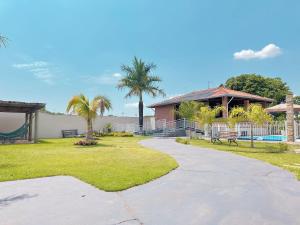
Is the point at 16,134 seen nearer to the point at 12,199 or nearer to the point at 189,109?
the point at 189,109

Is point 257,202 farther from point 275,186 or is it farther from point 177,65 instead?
point 177,65

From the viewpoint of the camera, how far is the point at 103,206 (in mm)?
4363

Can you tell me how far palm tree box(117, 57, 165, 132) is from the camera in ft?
104

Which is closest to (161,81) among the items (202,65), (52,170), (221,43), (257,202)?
(202,65)

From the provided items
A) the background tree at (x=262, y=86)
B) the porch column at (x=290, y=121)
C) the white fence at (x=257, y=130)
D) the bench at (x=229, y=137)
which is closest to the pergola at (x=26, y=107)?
the bench at (x=229, y=137)

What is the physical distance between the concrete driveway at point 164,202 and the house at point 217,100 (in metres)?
17.6

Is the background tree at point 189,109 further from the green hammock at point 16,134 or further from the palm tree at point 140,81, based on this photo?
the green hammock at point 16,134

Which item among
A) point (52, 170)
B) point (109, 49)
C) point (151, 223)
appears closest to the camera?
point (151, 223)

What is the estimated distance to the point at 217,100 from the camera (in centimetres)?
2802

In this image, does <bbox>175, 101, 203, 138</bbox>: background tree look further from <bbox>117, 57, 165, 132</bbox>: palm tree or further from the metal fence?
<bbox>117, 57, 165, 132</bbox>: palm tree

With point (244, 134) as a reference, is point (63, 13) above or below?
above

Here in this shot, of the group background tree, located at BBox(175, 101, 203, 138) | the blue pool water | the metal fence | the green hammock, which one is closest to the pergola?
the green hammock

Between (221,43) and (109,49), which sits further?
(221,43)

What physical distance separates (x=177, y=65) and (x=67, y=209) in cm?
2109
